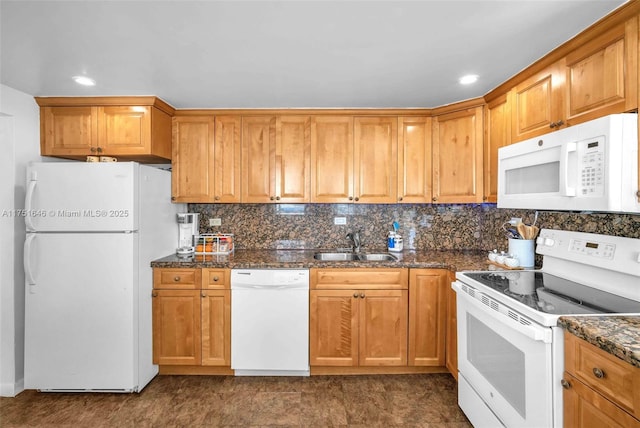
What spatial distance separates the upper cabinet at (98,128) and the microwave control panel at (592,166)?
2788 millimetres

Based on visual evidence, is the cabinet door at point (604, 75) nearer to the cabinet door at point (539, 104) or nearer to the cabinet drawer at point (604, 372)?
the cabinet door at point (539, 104)

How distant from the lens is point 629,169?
51.6 inches

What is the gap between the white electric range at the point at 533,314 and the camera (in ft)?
4.31

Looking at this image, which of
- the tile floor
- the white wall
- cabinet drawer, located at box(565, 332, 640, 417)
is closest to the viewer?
cabinet drawer, located at box(565, 332, 640, 417)

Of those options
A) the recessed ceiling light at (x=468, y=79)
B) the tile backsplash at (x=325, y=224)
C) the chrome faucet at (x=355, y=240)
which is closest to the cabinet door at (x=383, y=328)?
the chrome faucet at (x=355, y=240)

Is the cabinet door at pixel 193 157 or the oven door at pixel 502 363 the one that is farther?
the cabinet door at pixel 193 157

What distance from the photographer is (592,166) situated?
1394mm

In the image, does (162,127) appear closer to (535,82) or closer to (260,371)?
(260,371)

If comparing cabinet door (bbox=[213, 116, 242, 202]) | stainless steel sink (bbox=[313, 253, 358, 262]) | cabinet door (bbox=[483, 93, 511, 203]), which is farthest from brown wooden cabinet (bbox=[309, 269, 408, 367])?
cabinet door (bbox=[213, 116, 242, 202])

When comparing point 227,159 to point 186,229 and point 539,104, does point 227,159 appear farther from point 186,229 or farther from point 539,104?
point 539,104

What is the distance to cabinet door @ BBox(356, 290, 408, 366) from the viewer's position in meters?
2.48

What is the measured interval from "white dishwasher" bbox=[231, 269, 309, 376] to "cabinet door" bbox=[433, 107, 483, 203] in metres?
1.43

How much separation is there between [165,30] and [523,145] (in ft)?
6.67

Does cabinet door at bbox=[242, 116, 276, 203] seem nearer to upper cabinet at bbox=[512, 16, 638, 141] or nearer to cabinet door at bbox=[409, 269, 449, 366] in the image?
cabinet door at bbox=[409, 269, 449, 366]
